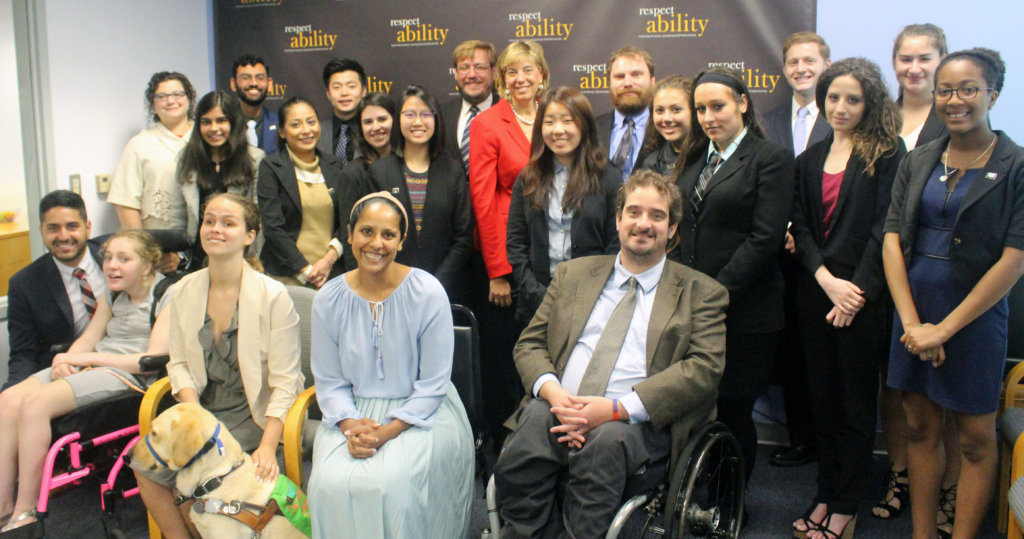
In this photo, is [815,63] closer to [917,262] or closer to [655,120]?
[655,120]

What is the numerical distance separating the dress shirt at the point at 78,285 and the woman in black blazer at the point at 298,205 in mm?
680

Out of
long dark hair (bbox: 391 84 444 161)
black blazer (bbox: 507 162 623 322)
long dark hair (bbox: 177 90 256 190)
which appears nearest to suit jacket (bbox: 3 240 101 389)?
long dark hair (bbox: 177 90 256 190)

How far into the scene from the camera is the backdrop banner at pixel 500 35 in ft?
12.6

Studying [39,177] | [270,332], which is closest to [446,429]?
[270,332]

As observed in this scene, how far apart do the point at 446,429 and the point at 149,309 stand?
1.41 meters

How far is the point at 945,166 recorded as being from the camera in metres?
2.46

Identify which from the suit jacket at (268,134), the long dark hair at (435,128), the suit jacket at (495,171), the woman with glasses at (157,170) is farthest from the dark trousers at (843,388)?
the woman with glasses at (157,170)

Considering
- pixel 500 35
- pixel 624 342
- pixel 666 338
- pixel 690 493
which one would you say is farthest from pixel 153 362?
pixel 500 35

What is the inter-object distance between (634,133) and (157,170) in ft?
7.34

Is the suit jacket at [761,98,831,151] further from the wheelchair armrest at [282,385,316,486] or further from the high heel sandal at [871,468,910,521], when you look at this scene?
the wheelchair armrest at [282,385,316,486]

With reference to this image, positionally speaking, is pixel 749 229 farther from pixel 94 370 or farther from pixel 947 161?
pixel 94 370

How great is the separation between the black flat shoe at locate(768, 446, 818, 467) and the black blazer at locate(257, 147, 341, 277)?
226 centimetres

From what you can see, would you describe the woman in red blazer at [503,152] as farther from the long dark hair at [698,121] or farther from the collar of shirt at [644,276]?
the collar of shirt at [644,276]

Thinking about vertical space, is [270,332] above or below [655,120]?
below
